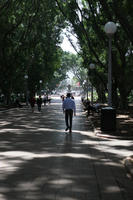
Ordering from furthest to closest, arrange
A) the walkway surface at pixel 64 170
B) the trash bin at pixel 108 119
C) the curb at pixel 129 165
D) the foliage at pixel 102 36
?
the foliage at pixel 102 36
the trash bin at pixel 108 119
the curb at pixel 129 165
the walkway surface at pixel 64 170

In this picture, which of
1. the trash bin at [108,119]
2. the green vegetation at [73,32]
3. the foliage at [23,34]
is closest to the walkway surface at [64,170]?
the trash bin at [108,119]

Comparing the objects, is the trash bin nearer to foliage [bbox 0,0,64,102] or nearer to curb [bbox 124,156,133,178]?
curb [bbox 124,156,133,178]

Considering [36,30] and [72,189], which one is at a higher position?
[36,30]

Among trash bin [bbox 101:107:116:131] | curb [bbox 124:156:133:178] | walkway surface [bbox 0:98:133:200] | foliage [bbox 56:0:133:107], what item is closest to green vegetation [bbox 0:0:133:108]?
foliage [bbox 56:0:133:107]

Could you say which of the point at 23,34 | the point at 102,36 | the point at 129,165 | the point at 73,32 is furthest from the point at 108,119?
the point at 23,34

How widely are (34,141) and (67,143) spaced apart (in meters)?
1.19

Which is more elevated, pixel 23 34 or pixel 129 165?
pixel 23 34

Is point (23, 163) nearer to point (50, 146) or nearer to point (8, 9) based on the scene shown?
point (50, 146)

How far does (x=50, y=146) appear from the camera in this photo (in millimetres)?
10953

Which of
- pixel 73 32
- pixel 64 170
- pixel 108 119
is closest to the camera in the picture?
pixel 64 170

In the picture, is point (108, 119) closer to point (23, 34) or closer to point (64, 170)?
point (64, 170)

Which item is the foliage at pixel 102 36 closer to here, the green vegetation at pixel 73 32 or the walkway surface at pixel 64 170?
the green vegetation at pixel 73 32

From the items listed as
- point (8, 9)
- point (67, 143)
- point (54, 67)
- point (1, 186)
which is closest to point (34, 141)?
point (67, 143)

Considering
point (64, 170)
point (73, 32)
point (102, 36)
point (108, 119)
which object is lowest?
point (64, 170)
